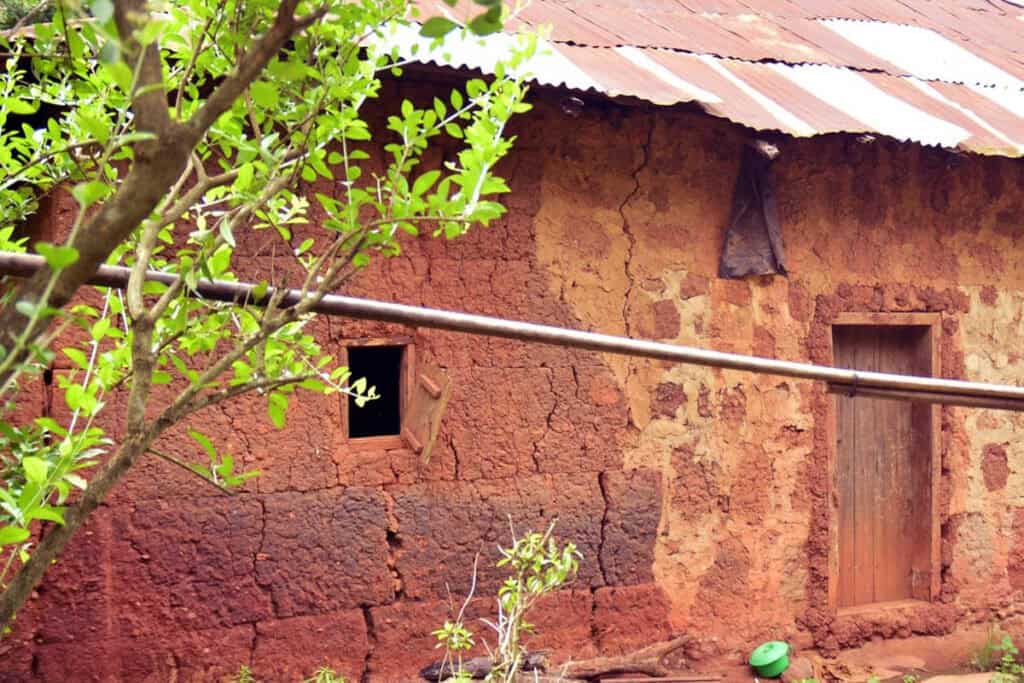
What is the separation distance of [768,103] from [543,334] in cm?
372

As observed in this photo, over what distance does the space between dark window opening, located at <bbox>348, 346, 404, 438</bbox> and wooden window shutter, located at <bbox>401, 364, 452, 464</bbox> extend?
52cm

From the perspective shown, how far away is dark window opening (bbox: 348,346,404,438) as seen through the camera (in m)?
6.36

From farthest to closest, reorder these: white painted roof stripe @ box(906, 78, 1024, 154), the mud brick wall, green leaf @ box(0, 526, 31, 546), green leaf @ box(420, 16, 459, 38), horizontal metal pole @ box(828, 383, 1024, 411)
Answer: white painted roof stripe @ box(906, 78, 1024, 154) → the mud brick wall → horizontal metal pole @ box(828, 383, 1024, 411) → green leaf @ box(0, 526, 31, 546) → green leaf @ box(420, 16, 459, 38)

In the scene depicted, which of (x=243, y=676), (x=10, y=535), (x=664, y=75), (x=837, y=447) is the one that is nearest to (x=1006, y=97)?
(x=837, y=447)

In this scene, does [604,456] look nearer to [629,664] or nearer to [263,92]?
[629,664]

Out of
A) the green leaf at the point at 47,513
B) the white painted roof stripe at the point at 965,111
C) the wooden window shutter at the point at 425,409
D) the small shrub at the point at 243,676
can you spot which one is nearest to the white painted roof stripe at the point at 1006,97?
the white painted roof stripe at the point at 965,111

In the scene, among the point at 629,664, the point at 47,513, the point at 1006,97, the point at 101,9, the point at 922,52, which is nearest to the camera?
the point at 101,9

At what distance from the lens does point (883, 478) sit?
7281mm

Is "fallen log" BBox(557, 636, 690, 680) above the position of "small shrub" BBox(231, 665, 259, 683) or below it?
below

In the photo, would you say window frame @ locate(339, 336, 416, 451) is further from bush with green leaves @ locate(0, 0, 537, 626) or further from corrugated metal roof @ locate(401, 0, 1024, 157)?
bush with green leaves @ locate(0, 0, 537, 626)

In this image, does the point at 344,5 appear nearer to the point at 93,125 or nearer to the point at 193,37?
the point at 193,37

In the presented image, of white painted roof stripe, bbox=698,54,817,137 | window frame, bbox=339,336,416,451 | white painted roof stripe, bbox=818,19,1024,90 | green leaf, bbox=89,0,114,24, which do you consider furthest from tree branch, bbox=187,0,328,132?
white painted roof stripe, bbox=818,19,1024,90

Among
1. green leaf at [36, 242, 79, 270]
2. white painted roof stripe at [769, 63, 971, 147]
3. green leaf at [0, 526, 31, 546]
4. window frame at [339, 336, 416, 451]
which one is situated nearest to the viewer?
green leaf at [36, 242, 79, 270]

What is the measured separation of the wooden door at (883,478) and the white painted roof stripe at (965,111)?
1263mm
